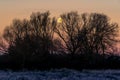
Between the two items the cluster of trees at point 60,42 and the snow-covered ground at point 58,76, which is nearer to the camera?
the snow-covered ground at point 58,76

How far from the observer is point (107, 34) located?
6788cm

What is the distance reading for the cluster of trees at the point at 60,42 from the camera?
56541 mm

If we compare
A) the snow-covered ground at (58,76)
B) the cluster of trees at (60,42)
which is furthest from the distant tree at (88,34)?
the snow-covered ground at (58,76)

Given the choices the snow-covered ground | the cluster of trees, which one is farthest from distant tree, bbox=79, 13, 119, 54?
the snow-covered ground

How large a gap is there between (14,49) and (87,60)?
11165 mm

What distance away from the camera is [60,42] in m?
69.3

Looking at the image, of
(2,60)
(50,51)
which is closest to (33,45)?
(50,51)

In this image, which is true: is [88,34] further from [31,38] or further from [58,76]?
[58,76]

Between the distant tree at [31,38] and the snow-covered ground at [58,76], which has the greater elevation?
the distant tree at [31,38]

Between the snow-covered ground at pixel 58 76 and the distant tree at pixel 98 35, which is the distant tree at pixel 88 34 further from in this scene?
the snow-covered ground at pixel 58 76

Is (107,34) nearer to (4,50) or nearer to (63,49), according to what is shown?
(63,49)

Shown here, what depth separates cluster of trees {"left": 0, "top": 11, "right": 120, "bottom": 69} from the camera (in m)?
56.5

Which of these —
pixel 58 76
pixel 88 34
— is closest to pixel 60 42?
pixel 88 34

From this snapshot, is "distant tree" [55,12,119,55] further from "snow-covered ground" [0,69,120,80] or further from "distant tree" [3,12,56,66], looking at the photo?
"snow-covered ground" [0,69,120,80]
